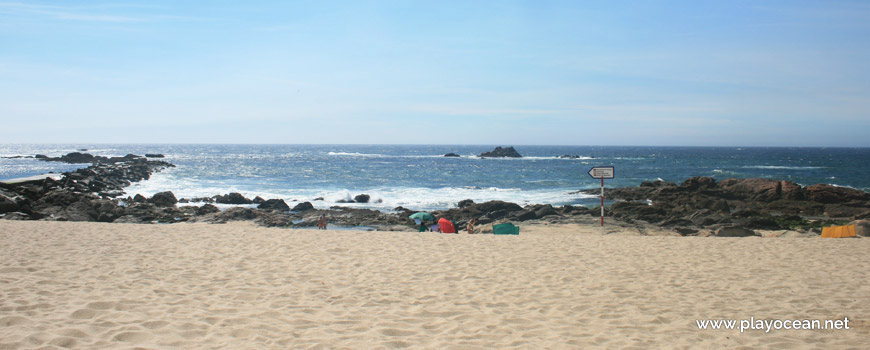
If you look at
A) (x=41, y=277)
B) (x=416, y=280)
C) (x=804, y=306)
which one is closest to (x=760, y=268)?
(x=804, y=306)

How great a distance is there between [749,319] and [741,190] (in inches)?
1041

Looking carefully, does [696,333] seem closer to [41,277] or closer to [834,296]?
[834,296]

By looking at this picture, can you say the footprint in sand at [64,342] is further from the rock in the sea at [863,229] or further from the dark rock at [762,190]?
the dark rock at [762,190]

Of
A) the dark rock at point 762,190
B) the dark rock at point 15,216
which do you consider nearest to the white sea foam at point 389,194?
the dark rock at point 762,190

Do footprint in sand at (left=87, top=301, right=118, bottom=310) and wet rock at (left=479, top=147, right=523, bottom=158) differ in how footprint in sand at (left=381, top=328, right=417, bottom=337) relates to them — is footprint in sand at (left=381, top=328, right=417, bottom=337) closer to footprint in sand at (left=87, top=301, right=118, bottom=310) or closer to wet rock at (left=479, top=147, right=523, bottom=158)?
footprint in sand at (left=87, top=301, right=118, bottom=310)

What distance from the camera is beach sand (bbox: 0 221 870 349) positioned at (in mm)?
4977

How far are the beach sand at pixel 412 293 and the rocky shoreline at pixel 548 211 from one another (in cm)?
844

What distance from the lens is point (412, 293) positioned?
671cm

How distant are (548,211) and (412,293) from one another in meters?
16.9

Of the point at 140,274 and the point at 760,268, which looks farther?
the point at 760,268

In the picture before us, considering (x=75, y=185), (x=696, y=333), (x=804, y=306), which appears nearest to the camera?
(x=696, y=333)

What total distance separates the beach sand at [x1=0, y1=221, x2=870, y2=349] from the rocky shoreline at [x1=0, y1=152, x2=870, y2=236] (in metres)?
8.44

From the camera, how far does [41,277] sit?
22.7 ft

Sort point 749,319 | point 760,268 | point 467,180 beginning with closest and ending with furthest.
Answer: point 749,319
point 760,268
point 467,180
